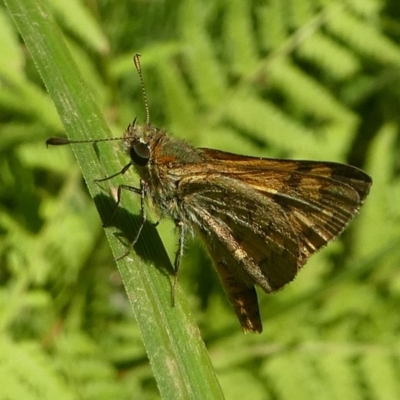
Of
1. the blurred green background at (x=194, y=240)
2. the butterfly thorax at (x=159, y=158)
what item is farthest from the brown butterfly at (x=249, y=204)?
the blurred green background at (x=194, y=240)

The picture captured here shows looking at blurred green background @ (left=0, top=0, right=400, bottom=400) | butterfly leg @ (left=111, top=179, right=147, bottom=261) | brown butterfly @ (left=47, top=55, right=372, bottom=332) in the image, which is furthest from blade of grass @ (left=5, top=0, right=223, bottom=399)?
blurred green background @ (left=0, top=0, right=400, bottom=400)

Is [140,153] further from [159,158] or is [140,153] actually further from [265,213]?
[265,213]

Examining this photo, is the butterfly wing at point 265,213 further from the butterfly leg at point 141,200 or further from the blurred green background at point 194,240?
the blurred green background at point 194,240

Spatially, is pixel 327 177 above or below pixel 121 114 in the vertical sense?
above

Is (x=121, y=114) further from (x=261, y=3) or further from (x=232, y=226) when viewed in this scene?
(x=232, y=226)

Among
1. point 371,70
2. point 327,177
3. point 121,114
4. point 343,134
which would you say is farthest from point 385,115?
point 327,177

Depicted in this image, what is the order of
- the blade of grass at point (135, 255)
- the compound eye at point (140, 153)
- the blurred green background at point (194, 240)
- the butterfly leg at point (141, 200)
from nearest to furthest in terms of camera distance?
1. the blade of grass at point (135, 255)
2. the butterfly leg at point (141, 200)
3. the compound eye at point (140, 153)
4. the blurred green background at point (194, 240)

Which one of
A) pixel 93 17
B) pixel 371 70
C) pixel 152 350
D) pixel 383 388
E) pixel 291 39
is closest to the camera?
pixel 152 350
